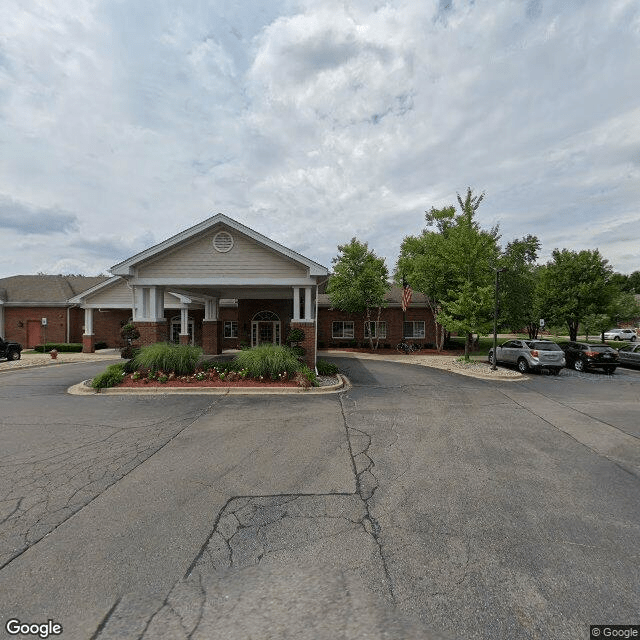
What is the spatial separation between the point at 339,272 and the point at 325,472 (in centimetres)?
2074

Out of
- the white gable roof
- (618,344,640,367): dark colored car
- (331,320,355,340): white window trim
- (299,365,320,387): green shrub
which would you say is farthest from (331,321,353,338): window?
(618,344,640,367): dark colored car

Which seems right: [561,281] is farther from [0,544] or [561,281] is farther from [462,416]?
[0,544]

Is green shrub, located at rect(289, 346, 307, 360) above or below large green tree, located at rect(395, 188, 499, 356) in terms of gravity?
below

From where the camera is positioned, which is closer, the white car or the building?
the building

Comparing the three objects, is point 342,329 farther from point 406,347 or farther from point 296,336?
point 296,336

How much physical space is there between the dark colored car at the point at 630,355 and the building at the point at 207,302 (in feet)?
38.8

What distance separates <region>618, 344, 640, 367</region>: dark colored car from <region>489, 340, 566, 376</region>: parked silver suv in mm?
5537

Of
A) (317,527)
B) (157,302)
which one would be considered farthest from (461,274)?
(317,527)

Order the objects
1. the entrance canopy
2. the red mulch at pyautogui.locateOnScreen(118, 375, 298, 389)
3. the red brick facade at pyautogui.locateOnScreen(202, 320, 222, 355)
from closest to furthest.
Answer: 1. the red mulch at pyautogui.locateOnScreen(118, 375, 298, 389)
2. the entrance canopy
3. the red brick facade at pyautogui.locateOnScreen(202, 320, 222, 355)

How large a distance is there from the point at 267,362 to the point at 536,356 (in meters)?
12.7

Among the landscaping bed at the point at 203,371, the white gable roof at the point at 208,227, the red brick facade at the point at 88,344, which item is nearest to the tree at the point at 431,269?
the white gable roof at the point at 208,227

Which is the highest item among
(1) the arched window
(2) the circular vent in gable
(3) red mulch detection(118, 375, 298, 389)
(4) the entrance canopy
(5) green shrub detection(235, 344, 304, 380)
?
(2) the circular vent in gable

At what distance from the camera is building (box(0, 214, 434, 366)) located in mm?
13383

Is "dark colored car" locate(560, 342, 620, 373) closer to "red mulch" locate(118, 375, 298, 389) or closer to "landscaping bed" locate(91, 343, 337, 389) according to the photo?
"landscaping bed" locate(91, 343, 337, 389)
